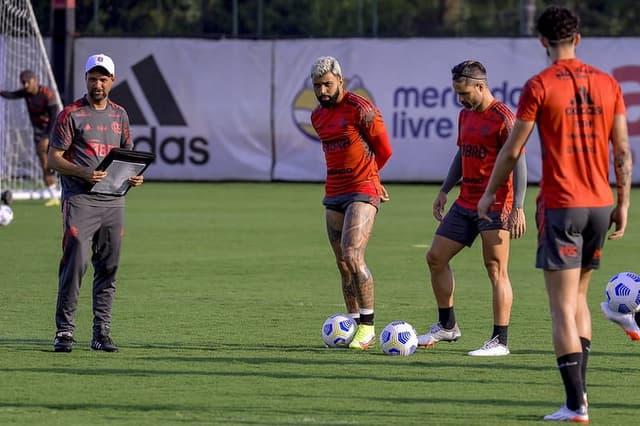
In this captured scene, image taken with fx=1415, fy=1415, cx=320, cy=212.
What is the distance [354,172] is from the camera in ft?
34.7

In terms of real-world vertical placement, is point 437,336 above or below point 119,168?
below

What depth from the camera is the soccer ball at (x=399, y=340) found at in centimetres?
987

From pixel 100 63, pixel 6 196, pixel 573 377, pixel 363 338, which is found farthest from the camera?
pixel 6 196

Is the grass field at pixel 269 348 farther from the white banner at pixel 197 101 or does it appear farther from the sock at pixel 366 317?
the white banner at pixel 197 101

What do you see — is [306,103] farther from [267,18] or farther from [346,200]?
[346,200]

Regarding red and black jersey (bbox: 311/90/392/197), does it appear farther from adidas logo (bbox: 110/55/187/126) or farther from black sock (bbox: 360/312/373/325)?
adidas logo (bbox: 110/55/187/126)

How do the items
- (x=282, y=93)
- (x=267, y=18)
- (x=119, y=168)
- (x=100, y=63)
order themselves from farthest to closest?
(x=267, y=18) < (x=282, y=93) < (x=119, y=168) < (x=100, y=63)

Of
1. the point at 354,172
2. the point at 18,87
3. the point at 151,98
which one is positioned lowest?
the point at 151,98

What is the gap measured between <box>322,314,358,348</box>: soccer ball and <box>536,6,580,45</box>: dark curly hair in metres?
3.55

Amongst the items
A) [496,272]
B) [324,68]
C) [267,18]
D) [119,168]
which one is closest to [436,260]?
[496,272]

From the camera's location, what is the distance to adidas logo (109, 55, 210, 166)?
100 ft

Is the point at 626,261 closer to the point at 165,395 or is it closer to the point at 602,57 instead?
the point at 165,395

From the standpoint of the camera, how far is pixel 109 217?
10016mm

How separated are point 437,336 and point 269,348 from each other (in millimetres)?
1250
